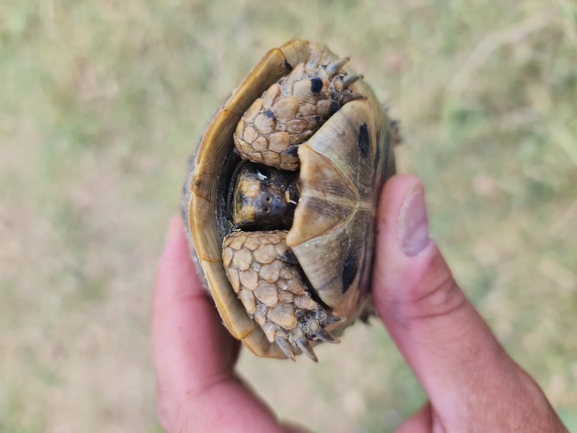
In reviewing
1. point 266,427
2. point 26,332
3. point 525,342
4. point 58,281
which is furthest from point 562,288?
point 26,332

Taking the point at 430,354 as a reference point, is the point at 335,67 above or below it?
above

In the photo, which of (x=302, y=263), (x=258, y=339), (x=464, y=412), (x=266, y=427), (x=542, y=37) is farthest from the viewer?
(x=542, y=37)

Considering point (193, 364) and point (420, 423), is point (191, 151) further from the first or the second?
point (420, 423)

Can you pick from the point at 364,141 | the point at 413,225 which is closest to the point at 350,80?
the point at 364,141

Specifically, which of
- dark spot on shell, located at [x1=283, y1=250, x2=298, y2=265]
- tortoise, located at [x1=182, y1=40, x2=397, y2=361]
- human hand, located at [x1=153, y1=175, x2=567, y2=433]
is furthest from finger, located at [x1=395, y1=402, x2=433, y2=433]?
dark spot on shell, located at [x1=283, y1=250, x2=298, y2=265]

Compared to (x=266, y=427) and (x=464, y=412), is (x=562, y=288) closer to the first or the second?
(x=464, y=412)
